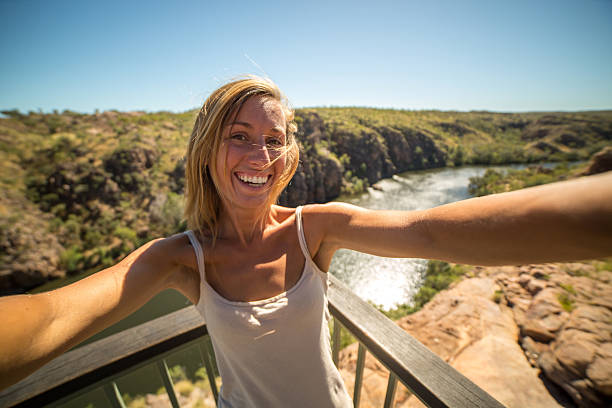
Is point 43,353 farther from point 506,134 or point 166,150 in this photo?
point 506,134

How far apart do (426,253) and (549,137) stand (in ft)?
225

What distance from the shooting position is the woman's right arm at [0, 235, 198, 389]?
60 centimetres

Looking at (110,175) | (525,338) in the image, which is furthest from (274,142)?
(110,175)

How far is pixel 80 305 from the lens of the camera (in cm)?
77

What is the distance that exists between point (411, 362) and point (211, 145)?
131 centimetres

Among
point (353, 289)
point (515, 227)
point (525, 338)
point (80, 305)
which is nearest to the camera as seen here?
point (515, 227)

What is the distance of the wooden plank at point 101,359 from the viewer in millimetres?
921

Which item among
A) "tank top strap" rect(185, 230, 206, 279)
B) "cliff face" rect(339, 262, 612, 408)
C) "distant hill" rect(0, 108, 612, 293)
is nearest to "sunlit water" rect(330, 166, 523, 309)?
"cliff face" rect(339, 262, 612, 408)

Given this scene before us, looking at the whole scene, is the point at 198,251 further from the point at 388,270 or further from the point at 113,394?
the point at 388,270

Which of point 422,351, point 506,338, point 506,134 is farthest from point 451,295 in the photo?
point 506,134

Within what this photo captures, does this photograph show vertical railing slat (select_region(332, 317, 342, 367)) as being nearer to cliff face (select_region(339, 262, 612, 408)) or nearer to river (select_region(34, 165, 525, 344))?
cliff face (select_region(339, 262, 612, 408))

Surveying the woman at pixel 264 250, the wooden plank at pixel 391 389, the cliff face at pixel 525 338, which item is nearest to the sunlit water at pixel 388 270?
the cliff face at pixel 525 338

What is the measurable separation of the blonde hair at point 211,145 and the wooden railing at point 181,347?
527 mm

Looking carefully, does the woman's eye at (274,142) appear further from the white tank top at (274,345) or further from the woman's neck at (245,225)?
the white tank top at (274,345)
